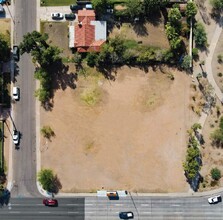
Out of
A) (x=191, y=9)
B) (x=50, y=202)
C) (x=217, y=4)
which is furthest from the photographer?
(x=50, y=202)

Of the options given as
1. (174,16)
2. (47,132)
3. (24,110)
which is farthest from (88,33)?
(47,132)

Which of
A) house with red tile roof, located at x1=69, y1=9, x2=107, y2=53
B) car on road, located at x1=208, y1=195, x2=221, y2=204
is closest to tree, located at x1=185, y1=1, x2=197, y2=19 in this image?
house with red tile roof, located at x1=69, y1=9, x2=107, y2=53

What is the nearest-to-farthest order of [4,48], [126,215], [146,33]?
[126,215] < [146,33] < [4,48]

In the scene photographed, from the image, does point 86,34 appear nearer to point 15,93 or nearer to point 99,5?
point 99,5

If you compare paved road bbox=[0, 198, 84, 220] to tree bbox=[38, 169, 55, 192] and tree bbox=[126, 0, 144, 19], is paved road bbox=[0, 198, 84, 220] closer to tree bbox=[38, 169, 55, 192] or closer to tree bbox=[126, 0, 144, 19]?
tree bbox=[38, 169, 55, 192]

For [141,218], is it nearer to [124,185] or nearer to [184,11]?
Result: [124,185]

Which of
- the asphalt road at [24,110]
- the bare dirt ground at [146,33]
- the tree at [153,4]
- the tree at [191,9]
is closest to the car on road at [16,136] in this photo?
the asphalt road at [24,110]

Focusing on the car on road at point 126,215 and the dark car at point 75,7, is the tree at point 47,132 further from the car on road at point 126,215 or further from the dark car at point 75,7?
the dark car at point 75,7

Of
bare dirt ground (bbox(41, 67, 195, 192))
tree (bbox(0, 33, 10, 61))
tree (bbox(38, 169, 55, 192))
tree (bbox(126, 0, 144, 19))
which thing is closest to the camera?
tree (bbox(126, 0, 144, 19))
